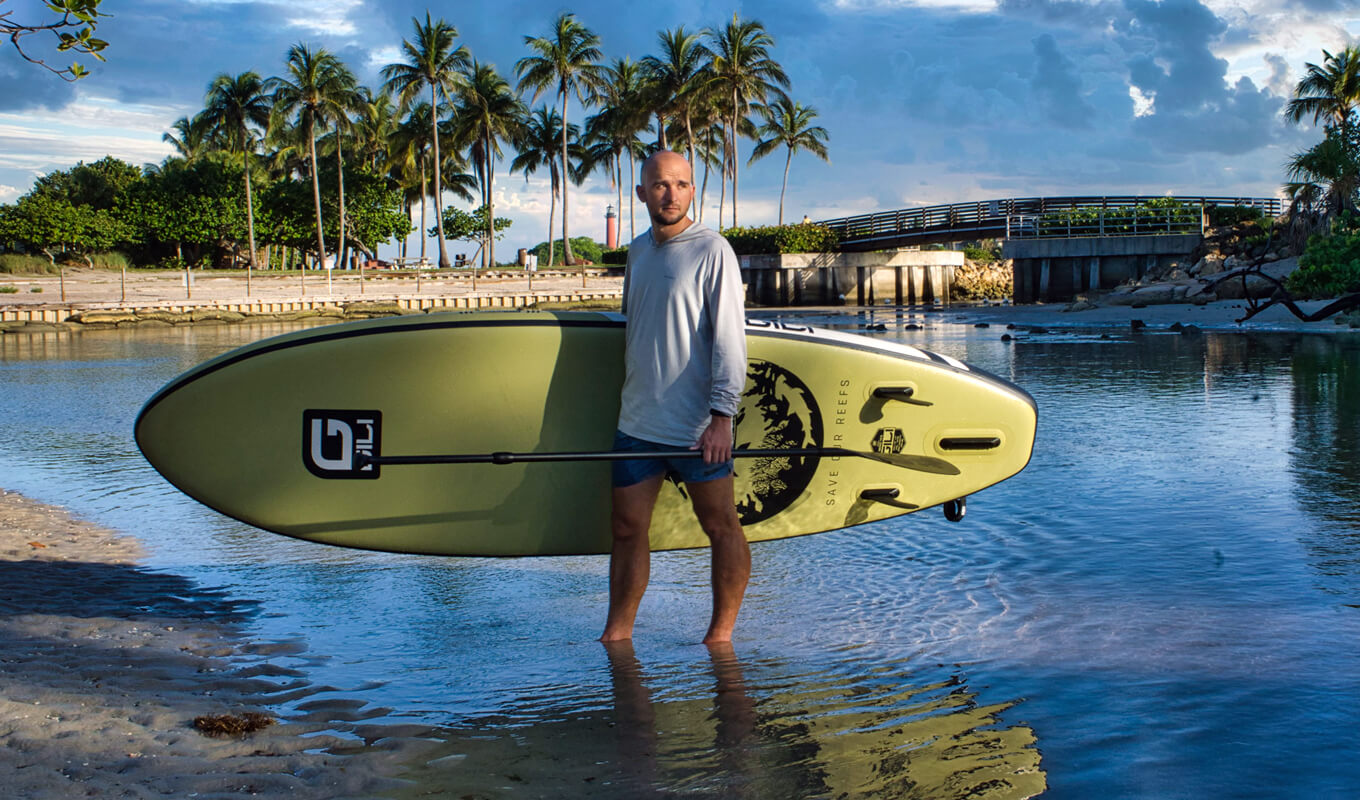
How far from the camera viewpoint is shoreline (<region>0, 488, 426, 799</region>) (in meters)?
2.31

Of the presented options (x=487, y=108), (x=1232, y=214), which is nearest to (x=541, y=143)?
(x=487, y=108)

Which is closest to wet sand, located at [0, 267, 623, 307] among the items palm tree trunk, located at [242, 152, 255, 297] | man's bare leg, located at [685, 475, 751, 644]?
palm tree trunk, located at [242, 152, 255, 297]

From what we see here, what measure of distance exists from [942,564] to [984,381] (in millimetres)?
768

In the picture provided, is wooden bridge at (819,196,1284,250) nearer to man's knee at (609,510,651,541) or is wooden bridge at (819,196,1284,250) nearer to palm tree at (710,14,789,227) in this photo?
palm tree at (710,14,789,227)

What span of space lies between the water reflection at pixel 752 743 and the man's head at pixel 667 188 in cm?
123

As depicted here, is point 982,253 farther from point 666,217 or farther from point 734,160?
point 666,217

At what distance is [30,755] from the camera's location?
7.72 ft

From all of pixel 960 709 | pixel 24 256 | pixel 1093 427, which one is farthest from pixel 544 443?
pixel 24 256

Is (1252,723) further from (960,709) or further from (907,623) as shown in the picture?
(907,623)

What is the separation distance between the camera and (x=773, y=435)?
3.78 m

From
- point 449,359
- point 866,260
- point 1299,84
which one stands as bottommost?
point 449,359

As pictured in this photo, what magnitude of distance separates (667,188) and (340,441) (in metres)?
1.48

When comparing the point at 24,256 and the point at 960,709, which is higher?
the point at 24,256

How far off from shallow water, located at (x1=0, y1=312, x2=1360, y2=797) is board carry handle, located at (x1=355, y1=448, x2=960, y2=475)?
0.44 meters
